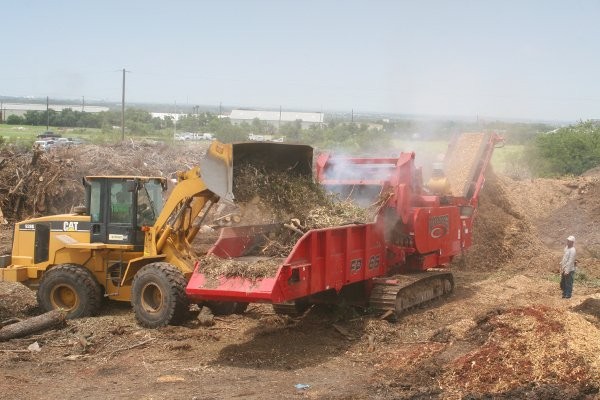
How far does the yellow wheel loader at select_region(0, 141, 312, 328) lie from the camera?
11750 millimetres

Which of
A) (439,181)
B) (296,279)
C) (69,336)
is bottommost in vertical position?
(69,336)

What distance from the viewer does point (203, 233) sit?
69.5ft

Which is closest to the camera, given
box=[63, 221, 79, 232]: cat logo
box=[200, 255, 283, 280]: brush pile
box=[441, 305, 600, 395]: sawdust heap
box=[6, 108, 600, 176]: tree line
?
box=[441, 305, 600, 395]: sawdust heap

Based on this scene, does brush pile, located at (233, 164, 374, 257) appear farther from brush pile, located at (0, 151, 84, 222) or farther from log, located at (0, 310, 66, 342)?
brush pile, located at (0, 151, 84, 222)

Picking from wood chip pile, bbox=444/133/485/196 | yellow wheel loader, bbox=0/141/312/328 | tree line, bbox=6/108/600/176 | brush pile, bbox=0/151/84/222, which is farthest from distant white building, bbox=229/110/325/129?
yellow wheel loader, bbox=0/141/312/328

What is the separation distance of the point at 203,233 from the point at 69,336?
980 cm

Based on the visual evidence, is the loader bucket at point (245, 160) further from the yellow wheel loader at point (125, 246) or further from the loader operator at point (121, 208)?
the loader operator at point (121, 208)

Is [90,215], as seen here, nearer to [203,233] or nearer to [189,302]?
[189,302]

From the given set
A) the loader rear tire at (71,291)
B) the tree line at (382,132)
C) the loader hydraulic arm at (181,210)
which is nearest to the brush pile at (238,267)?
the loader hydraulic arm at (181,210)

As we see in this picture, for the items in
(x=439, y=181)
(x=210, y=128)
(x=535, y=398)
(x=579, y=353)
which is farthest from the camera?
(x=210, y=128)

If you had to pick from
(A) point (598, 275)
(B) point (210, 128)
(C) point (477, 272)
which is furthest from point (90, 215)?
(B) point (210, 128)

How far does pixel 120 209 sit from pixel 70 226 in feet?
3.37

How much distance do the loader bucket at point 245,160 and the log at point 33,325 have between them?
319cm

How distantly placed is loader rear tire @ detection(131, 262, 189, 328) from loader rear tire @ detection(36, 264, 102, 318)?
3.81 feet
